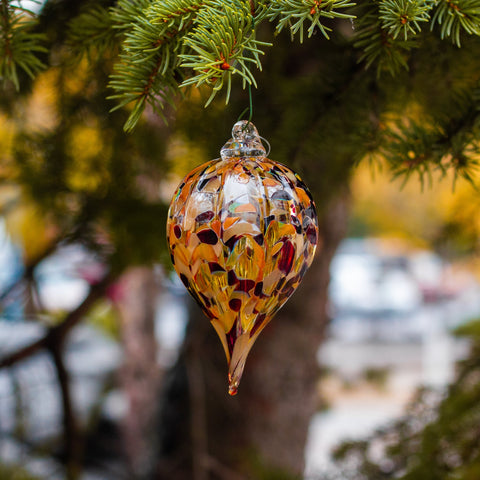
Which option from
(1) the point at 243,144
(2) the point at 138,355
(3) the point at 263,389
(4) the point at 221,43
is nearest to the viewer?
(4) the point at 221,43

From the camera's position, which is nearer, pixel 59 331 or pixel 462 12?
pixel 462 12

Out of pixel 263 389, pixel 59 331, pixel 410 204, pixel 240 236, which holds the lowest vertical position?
pixel 410 204

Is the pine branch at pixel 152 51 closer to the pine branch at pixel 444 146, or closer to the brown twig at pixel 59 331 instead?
the pine branch at pixel 444 146

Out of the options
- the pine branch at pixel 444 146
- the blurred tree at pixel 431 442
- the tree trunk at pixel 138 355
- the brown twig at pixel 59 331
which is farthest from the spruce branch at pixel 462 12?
the tree trunk at pixel 138 355

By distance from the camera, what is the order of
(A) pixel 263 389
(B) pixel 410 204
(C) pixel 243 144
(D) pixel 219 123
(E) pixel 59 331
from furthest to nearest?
(B) pixel 410 204
(A) pixel 263 389
(E) pixel 59 331
(D) pixel 219 123
(C) pixel 243 144

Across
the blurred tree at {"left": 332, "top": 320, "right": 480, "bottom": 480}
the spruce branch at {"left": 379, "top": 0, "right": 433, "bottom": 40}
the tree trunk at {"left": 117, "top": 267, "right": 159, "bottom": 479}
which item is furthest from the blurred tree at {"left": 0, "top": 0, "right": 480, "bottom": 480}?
the tree trunk at {"left": 117, "top": 267, "right": 159, "bottom": 479}

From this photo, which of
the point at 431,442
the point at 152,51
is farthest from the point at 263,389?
the point at 152,51

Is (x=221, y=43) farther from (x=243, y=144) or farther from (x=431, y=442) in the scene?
(x=431, y=442)
